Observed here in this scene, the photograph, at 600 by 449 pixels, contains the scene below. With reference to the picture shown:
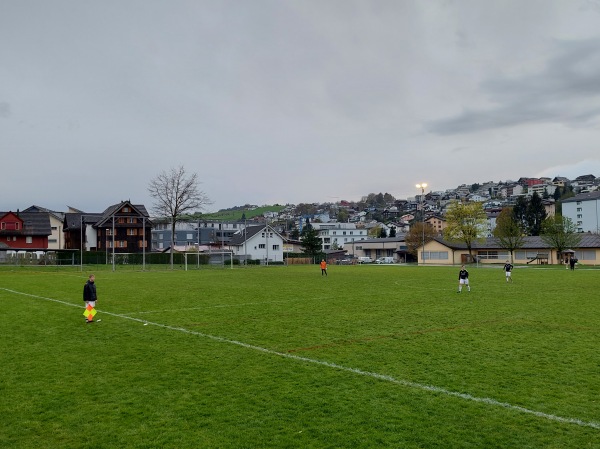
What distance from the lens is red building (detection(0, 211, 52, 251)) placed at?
90.4m

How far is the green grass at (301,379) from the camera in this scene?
24.9ft

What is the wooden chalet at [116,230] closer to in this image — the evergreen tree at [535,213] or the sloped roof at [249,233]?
the sloped roof at [249,233]

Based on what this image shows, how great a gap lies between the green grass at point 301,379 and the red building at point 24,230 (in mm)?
80701

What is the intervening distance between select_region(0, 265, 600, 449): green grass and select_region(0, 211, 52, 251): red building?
265 feet

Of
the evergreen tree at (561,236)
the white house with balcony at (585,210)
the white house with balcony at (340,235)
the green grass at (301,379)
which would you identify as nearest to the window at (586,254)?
the evergreen tree at (561,236)

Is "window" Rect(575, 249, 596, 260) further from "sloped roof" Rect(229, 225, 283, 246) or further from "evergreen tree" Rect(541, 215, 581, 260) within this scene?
"sloped roof" Rect(229, 225, 283, 246)

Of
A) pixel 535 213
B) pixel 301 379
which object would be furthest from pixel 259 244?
pixel 301 379

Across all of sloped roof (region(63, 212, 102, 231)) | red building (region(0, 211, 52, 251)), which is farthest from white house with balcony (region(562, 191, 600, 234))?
red building (region(0, 211, 52, 251))

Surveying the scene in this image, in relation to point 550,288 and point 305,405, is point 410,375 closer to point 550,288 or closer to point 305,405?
point 305,405

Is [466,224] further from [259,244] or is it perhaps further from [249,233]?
[249,233]

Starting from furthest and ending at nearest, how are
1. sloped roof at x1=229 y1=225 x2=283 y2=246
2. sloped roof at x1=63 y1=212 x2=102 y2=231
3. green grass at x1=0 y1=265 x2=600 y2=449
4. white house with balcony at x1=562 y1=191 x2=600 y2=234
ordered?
white house with balcony at x1=562 y1=191 x2=600 y2=234 → sloped roof at x1=229 y1=225 x2=283 y2=246 → sloped roof at x1=63 y1=212 x2=102 y2=231 → green grass at x1=0 y1=265 x2=600 y2=449

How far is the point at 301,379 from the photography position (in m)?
10.5

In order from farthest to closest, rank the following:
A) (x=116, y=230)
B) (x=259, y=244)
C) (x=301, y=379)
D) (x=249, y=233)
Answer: (x=249, y=233) → (x=259, y=244) → (x=116, y=230) → (x=301, y=379)

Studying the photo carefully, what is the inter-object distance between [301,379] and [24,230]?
95984mm
